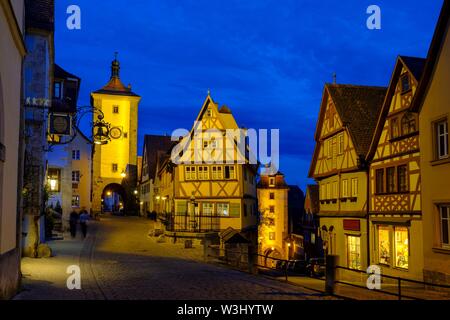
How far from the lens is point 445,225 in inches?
743

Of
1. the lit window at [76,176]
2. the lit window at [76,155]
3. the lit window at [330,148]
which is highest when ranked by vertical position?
the lit window at [76,155]

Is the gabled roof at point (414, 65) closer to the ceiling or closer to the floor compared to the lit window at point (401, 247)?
closer to the ceiling

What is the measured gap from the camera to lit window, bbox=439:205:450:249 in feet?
61.0

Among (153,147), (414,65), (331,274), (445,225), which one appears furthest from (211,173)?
(331,274)

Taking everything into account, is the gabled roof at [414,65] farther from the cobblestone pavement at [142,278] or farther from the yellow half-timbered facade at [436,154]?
the cobblestone pavement at [142,278]

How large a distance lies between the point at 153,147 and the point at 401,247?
41536 mm

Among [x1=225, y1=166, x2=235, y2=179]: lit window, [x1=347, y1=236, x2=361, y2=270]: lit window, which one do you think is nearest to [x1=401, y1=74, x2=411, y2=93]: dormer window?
[x1=347, y1=236, x2=361, y2=270]: lit window

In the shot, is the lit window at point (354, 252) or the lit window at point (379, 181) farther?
the lit window at point (354, 252)

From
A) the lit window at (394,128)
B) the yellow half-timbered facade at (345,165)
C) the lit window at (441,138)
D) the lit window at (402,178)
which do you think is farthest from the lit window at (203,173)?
the lit window at (441,138)

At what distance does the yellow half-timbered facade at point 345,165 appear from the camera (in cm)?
2641

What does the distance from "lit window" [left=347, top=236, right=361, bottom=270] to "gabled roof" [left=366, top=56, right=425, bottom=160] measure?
4.35 meters

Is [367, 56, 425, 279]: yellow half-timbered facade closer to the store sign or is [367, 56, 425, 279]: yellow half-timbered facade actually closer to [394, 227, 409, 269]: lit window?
[394, 227, 409, 269]: lit window
